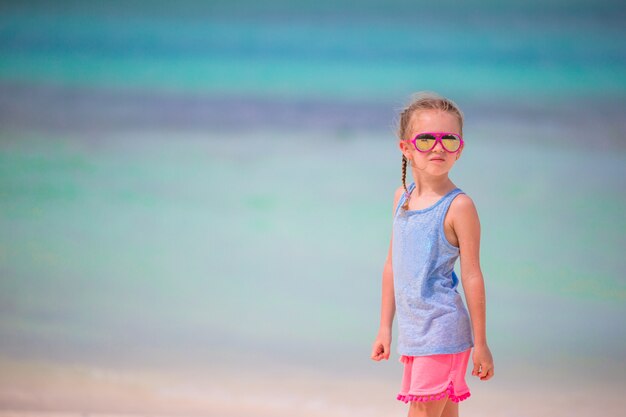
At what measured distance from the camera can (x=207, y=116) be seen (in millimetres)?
4738

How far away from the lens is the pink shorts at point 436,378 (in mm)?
2441

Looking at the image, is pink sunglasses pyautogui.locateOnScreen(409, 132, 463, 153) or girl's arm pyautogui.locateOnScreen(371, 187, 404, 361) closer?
pink sunglasses pyautogui.locateOnScreen(409, 132, 463, 153)

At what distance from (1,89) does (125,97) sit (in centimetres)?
68

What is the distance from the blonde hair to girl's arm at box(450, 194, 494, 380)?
183 millimetres

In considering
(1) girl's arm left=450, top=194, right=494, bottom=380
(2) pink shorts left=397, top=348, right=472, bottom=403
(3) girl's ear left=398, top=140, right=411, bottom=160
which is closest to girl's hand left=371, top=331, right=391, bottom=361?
(2) pink shorts left=397, top=348, right=472, bottom=403

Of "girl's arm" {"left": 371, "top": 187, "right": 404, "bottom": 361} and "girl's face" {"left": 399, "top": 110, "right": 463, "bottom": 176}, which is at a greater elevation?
"girl's face" {"left": 399, "top": 110, "right": 463, "bottom": 176}

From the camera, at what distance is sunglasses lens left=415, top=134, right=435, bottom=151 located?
2.51 m

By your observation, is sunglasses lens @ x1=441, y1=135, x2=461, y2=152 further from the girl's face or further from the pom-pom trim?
the pom-pom trim

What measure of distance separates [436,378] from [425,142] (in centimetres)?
62

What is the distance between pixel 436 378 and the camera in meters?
2.45

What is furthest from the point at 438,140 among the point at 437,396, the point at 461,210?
the point at 437,396

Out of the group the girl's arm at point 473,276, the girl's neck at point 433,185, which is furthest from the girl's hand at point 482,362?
the girl's neck at point 433,185

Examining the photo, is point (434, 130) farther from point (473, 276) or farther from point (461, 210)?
point (473, 276)

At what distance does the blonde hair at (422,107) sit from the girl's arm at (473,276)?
0.18 metres
